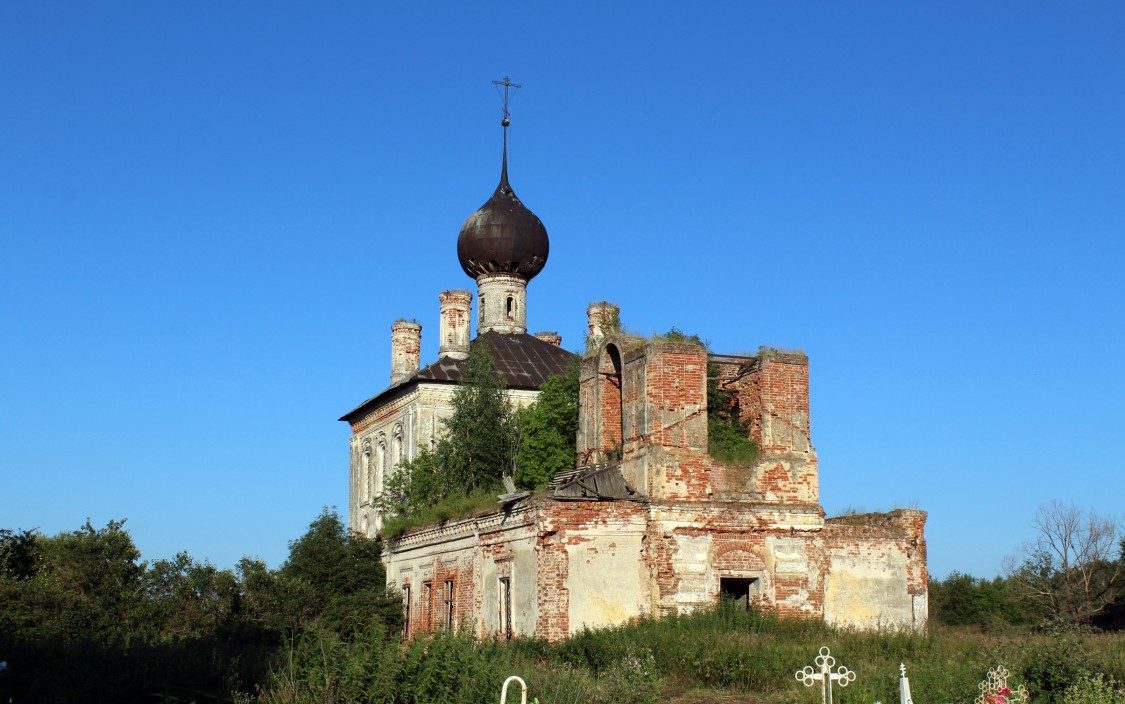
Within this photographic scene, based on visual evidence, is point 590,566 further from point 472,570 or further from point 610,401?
point 610,401

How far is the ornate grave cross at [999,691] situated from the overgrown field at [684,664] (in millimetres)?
543

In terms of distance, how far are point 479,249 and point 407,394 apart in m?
5.15

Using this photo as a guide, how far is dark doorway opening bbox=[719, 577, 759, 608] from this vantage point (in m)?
20.2

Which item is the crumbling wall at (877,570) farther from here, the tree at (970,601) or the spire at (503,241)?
the tree at (970,601)

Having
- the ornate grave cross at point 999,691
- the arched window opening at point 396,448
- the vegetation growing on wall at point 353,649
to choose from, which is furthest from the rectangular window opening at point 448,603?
the arched window opening at point 396,448

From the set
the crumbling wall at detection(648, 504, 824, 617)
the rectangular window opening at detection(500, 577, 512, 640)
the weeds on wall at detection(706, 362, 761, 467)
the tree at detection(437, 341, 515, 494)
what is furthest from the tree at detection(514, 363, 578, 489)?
the crumbling wall at detection(648, 504, 824, 617)

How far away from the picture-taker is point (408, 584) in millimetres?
25453

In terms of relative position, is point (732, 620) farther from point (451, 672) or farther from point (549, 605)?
point (451, 672)

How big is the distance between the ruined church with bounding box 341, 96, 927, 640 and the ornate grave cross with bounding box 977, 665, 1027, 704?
608 centimetres

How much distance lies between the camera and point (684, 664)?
17.1m

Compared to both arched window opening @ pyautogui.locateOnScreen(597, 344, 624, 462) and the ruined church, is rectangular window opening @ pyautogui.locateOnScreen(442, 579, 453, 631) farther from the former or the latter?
arched window opening @ pyautogui.locateOnScreen(597, 344, 624, 462)

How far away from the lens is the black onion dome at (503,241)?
3662cm

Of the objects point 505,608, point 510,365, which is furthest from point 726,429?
point 510,365

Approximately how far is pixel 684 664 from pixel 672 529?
312cm
